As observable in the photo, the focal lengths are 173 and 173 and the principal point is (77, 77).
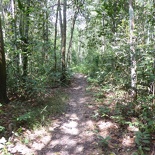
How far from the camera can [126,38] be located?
675 cm

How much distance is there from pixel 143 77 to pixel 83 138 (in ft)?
10.7

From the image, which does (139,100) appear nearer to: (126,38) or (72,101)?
(126,38)

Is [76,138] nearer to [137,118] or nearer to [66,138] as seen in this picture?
[66,138]

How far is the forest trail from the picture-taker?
434 centimetres

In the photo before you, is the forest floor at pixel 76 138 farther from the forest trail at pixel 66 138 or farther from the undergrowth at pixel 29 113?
the undergrowth at pixel 29 113

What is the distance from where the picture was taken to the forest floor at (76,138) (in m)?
4.29

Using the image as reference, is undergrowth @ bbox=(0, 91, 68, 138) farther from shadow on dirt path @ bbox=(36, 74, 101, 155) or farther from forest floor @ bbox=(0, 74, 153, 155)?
shadow on dirt path @ bbox=(36, 74, 101, 155)

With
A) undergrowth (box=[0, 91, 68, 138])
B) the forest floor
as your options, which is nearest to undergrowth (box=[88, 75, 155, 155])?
the forest floor

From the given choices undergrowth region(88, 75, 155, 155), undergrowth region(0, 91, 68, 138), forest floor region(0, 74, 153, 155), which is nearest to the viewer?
undergrowth region(88, 75, 155, 155)

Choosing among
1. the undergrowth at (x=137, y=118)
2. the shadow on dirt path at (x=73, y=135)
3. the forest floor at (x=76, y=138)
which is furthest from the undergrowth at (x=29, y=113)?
the undergrowth at (x=137, y=118)

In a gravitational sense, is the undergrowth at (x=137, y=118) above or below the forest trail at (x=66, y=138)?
above

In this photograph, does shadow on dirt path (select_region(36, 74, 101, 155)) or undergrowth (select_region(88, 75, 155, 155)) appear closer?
undergrowth (select_region(88, 75, 155, 155))

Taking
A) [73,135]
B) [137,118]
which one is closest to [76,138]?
[73,135]

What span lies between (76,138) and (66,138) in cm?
29
